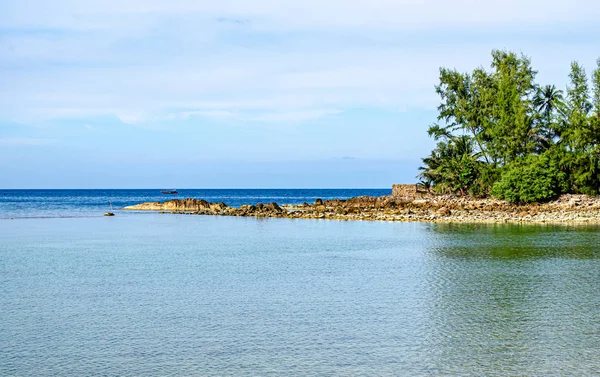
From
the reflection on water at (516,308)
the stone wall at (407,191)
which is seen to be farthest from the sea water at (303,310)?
the stone wall at (407,191)

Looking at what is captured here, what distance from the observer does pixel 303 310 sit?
57.9 feet

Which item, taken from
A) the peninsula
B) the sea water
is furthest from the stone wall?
the sea water

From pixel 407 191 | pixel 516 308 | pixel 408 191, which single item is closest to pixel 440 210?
pixel 408 191

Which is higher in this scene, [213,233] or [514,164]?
[514,164]

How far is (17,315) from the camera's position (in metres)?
17.2

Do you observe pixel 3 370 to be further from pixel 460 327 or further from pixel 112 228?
pixel 112 228

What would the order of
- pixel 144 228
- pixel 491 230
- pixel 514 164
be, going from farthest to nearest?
pixel 514 164, pixel 144 228, pixel 491 230

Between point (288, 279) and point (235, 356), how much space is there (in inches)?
389

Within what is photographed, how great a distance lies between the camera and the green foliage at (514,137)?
188 feet

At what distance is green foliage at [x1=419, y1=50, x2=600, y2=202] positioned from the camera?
188 ft

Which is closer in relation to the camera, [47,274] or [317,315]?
[317,315]

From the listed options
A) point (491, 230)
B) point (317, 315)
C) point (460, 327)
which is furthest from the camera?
point (491, 230)

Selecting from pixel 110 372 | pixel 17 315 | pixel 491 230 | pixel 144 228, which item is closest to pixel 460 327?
pixel 110 372

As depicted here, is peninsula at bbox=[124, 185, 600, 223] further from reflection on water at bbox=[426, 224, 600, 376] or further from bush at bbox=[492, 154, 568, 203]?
reflection on water at bbox=[426, 224, 600, 376]
